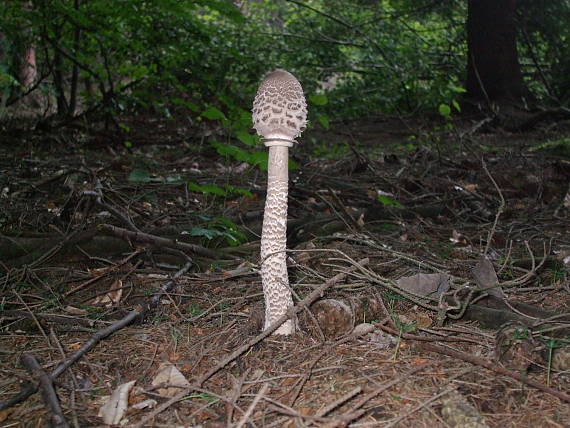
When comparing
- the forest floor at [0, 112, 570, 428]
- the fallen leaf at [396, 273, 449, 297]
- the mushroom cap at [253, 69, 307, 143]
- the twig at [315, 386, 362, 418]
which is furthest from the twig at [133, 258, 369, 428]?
the mushroom cap at [253, 69, 307, 143]

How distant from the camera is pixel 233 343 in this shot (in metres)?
2.38

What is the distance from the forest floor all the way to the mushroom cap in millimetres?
755

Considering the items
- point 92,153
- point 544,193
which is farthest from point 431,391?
point 92,153

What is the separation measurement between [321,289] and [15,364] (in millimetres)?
1640

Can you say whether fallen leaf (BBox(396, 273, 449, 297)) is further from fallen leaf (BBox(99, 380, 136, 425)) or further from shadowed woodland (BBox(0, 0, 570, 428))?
fallen leaf (BBox(99, 380, 136, 425))

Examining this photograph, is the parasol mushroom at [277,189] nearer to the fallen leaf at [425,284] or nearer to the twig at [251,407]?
Answer: the twig at [251,407]

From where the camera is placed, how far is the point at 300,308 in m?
2.34

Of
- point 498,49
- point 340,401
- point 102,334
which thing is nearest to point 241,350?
point 340,401

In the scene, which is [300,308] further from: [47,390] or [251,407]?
[47,390]

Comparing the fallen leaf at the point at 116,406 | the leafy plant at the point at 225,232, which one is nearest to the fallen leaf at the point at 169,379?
the fallen leaf at the point at 116,406

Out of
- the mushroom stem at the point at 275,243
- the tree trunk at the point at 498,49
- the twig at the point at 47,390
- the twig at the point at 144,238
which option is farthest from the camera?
the tree trunk at the point at 498,49

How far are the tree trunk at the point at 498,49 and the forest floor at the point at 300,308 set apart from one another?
5.19 meters

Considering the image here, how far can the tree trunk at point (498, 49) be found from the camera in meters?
9.54

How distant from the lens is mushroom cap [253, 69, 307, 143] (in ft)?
7.51
